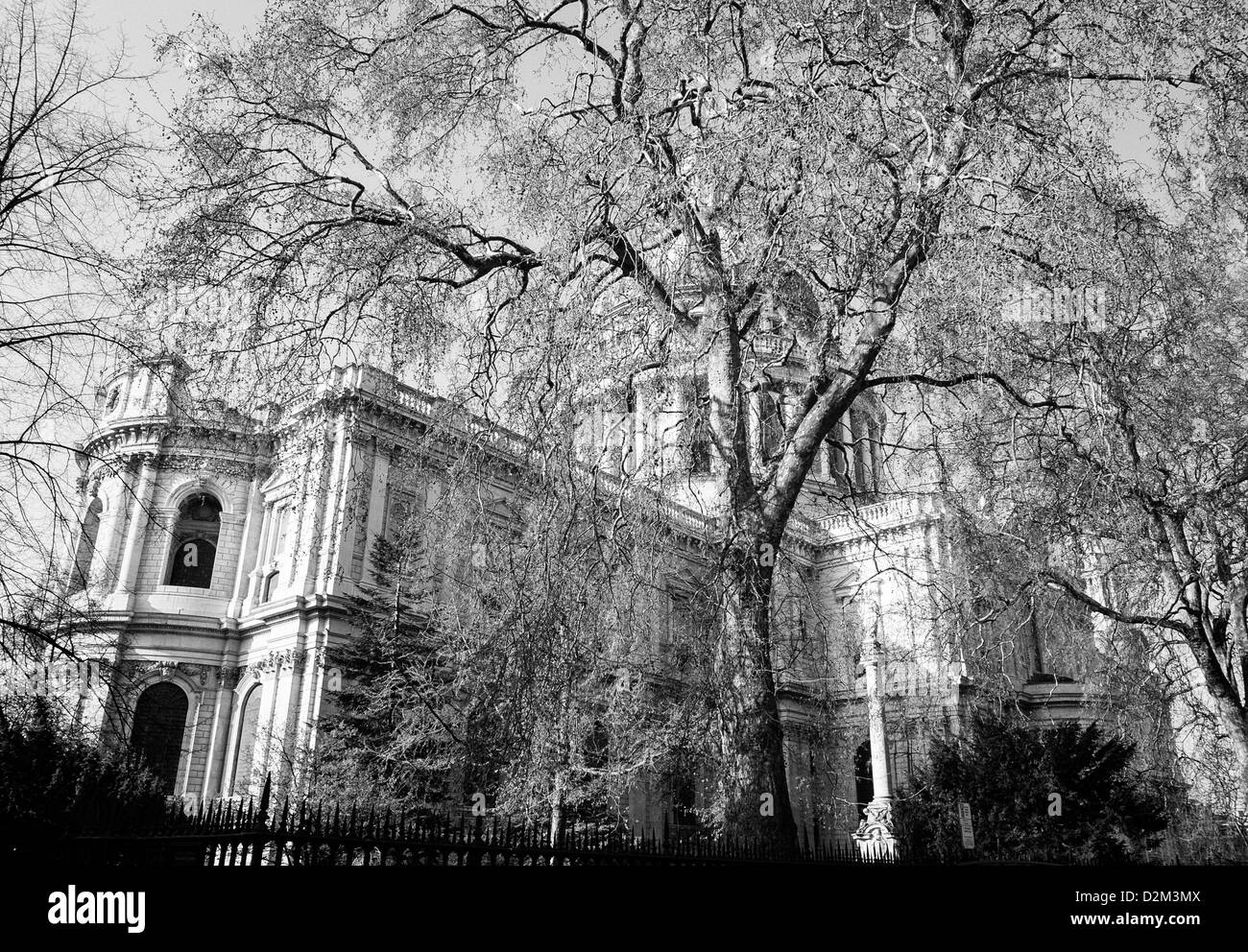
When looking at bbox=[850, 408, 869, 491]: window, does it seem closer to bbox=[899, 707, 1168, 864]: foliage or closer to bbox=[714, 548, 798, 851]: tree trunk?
bbox=[714, 548, 798, 851]: tree trunk

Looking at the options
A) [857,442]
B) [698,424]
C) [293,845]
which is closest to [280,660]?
[857,442]

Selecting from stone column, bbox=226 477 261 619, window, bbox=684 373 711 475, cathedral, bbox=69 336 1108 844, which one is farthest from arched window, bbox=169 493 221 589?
window, bbox=684 373 711 475

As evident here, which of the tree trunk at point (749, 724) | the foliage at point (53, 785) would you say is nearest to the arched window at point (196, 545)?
the foliage at point (53, 785)

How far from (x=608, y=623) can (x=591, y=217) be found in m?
4.90

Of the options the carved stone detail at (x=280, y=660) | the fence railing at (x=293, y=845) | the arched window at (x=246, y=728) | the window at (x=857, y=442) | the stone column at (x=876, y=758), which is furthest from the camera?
the arched window at (x=246, y=728)

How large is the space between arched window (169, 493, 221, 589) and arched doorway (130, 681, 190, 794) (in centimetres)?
340

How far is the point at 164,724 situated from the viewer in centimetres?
2652

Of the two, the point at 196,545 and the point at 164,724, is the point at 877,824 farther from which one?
the point at 196,545

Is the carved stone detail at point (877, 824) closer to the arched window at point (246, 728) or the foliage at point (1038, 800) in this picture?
the foliage at point (1038, 800)

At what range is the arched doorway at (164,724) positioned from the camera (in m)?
25.5

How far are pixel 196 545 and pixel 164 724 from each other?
19.4 ft

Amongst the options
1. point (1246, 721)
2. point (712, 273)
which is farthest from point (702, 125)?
point (1246, 721)

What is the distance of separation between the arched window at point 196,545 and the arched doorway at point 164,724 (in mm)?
3402

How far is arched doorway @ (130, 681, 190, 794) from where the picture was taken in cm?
2555
